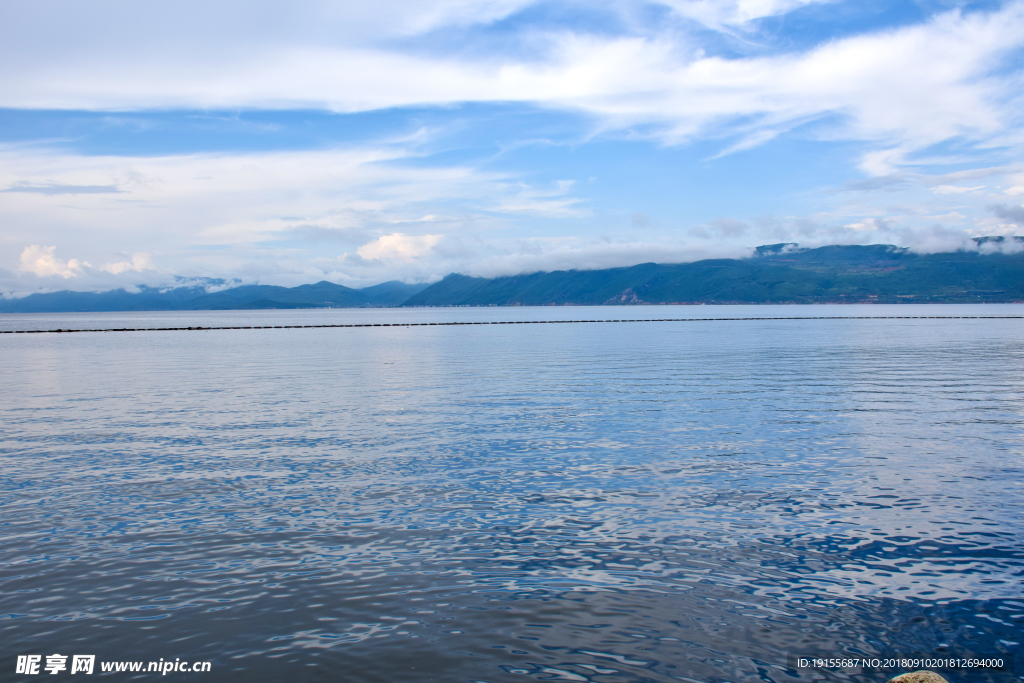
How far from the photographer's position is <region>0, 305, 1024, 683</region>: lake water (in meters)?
12.1

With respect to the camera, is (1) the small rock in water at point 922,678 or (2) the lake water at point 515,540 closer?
(1) the small rock in water at point 922,678

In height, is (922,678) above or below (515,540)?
above

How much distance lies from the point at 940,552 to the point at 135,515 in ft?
69.6

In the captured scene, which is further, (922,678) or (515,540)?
(515,540)

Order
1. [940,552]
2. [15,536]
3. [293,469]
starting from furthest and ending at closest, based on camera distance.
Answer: [293,469] < [15,536] < [940,552]

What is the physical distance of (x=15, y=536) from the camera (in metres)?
17.7

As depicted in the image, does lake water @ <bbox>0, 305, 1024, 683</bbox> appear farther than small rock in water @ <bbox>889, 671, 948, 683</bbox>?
Yes

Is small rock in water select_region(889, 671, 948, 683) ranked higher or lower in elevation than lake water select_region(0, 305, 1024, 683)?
higher

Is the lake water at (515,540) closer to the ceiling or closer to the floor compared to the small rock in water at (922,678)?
closer to the floor

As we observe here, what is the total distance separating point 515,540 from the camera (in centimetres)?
1719

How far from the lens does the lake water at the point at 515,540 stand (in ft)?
39.8

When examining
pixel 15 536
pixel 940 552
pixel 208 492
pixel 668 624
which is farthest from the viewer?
pixel 208 492

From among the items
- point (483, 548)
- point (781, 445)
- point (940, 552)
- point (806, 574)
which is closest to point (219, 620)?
point (483, 548)

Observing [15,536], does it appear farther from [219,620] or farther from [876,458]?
[876,458]
